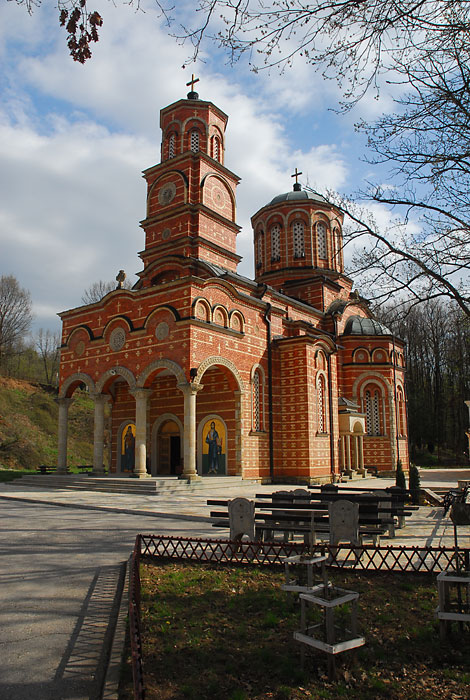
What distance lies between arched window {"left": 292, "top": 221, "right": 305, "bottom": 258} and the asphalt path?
2111 centimetres

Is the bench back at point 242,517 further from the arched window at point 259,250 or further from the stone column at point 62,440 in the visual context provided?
the arched window at point 259,250

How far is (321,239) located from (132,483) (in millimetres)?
18039

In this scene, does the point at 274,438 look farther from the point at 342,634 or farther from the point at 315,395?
the point at 342,634

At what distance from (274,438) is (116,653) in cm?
1809

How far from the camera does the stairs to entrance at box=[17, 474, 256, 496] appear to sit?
16.5 m

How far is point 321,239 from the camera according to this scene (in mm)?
29188

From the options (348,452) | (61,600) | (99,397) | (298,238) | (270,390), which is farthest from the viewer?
(298,238)

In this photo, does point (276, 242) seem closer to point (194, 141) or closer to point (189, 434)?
point (194, 141)

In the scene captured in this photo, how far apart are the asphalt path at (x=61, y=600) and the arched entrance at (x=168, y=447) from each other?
478 inches

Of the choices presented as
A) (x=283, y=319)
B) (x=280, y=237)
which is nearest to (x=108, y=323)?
(x=283, y=319)

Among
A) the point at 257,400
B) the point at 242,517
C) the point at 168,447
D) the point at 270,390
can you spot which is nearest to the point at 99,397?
the point at 168,447

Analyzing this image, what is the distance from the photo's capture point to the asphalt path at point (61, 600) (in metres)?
3.64

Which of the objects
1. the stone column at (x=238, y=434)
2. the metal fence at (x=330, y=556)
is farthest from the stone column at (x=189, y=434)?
the metal fence at (x=330, y=556)

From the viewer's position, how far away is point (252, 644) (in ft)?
13.9
